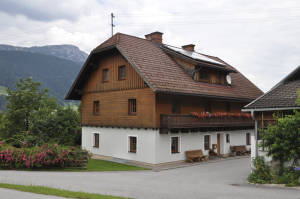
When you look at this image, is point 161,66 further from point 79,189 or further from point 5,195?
point 5,195

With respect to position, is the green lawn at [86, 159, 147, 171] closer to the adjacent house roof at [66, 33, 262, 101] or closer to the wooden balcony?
the wooden balcony

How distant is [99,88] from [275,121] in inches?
589

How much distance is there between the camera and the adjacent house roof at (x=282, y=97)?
14883mm

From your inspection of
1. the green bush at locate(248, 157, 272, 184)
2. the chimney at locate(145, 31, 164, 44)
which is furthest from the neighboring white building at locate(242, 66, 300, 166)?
the chimney at locate(145, 31, 164, 44)

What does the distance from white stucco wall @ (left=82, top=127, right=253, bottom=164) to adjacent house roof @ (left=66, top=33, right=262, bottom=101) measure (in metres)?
3.30

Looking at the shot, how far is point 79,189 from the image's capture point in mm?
11766

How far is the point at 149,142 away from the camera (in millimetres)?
20031

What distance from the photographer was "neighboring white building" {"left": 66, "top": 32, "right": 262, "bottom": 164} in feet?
66.4

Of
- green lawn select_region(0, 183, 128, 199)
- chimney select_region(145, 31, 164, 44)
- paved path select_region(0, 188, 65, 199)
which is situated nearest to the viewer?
paved path select_region(0, 188, 65, 199)

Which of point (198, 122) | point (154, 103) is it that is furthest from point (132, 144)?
point (198, 122)

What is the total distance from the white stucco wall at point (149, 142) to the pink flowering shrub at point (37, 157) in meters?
5.08

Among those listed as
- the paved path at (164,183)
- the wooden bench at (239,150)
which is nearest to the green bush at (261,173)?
the paved path at (164,183)

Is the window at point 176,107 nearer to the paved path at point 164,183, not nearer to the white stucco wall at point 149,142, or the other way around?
the white stucco wall at point 149,142

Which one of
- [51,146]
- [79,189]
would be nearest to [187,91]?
[51,146]
